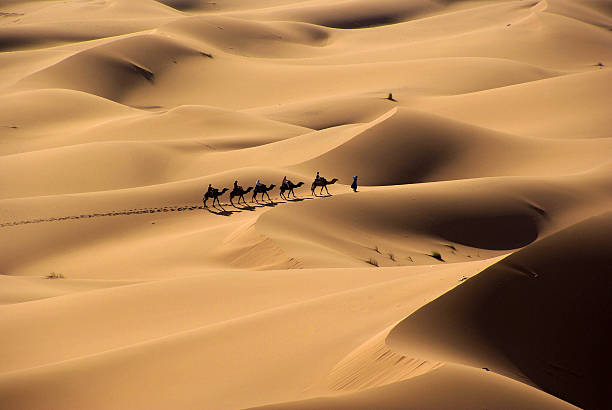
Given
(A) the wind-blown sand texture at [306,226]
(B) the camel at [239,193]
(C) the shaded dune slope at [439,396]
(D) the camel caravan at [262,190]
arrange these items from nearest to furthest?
(C) the shaded dune slope at [439,396], (A) the wind-blown sand texture at [306,226], (D) the camel caravan at [262,190], (B) the camel at [239,193]

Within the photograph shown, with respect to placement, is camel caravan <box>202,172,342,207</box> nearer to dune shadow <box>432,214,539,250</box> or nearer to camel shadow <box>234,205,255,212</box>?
camel shadow <box>234,205,255,212</box>

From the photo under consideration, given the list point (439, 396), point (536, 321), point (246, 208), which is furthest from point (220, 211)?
point (439, 396)

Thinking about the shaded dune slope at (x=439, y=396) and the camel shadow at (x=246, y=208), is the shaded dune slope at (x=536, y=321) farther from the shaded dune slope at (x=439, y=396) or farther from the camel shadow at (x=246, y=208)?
the camel shadow at (x=246, y=208)

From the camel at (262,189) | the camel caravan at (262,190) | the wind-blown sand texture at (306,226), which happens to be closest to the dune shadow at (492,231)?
the wind-blown sand texture at (306,226)

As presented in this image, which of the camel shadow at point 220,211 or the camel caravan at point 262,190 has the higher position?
the camel caravan at point 262,190

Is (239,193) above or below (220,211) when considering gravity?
above

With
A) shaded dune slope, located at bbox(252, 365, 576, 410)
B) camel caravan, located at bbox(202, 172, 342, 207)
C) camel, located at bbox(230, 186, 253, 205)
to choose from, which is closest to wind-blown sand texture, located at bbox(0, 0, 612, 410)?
shaded dune slope, located at bbox(252, 365, 576, 410)

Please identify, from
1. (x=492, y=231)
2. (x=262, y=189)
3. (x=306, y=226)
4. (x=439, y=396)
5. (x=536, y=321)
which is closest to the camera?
(x=439, y=396)

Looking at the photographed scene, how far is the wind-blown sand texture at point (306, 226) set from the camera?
27.8 feet

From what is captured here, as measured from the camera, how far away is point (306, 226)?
19.7 metres

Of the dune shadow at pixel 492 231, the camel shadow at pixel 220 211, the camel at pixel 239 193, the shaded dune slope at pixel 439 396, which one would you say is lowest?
the shaded dune slope at pixel 439 396

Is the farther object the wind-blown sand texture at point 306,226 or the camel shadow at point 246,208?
the camel shadow at point 246,208

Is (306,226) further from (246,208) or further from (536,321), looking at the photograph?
(536,321)

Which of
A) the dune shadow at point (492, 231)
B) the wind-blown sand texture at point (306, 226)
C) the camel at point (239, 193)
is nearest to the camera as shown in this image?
the wind-blown sand texture at point (306, 226)
